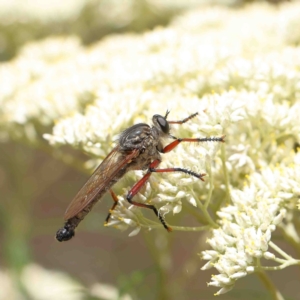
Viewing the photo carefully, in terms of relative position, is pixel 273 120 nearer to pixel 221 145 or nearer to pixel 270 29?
pixel 221 145

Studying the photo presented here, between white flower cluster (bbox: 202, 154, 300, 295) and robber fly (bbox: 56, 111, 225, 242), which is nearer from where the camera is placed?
white flower cluster (bbox: 202, 154, 300, 295)

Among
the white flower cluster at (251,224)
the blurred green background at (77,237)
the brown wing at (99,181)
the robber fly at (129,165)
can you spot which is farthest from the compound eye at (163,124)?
the blurred green background at (77,237)

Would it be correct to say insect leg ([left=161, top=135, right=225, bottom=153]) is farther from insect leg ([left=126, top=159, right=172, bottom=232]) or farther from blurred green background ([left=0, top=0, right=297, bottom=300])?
blurred green background ([left=0, top=0, right=297, bottom=300])

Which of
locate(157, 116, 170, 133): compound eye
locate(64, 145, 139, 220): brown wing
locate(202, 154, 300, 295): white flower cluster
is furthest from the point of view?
locate(157, 116, 170, 133): compound eye

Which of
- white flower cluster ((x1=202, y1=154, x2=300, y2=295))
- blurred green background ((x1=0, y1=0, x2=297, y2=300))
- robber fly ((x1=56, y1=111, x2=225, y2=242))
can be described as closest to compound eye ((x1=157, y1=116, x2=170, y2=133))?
robber fly ((x1=56, y1=111, x2=225, y2=242))

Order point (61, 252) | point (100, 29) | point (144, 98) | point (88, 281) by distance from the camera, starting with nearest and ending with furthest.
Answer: point (144, 98) → point (88, 281) → point (61, 252) → point (100, 29)

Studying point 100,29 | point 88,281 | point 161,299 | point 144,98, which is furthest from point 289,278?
point 100,29

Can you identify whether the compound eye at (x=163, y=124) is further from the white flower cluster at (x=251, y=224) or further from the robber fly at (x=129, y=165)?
the white flower cluster at (x=251, y=224)
